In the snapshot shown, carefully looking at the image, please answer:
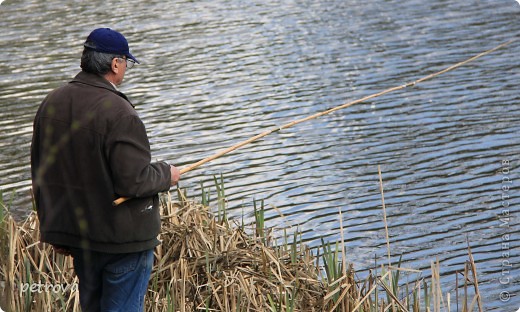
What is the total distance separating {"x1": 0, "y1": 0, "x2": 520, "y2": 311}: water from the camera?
819cm

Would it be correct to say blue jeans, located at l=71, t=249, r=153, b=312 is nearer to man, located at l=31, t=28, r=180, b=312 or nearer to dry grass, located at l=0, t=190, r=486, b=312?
man, located at l=31, t=28, r=180, b=312

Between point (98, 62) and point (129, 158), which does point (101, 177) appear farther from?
point (98, 62)

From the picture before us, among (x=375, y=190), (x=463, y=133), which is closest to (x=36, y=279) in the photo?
(x=375, y=190)

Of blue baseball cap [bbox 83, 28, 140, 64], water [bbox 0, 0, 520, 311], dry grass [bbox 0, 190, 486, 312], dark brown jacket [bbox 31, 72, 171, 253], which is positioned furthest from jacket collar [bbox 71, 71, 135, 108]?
water [bbox 0, 0, 520, 311]

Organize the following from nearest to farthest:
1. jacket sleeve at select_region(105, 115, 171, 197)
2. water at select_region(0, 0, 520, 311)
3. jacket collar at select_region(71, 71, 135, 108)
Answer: jacket sleeve at select_region(105, 115, 171, 197) → jacket collar at select_region(71, 71, 135, 108) → water at select_region(0, 0, 520, 311)

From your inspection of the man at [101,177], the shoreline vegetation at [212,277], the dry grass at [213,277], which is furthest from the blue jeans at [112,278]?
the shoreline vegetation at [212,277]

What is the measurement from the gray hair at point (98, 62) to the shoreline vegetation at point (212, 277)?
147cm

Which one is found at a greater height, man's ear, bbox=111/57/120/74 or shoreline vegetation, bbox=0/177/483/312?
man's ear, bbox=111/57/120/74

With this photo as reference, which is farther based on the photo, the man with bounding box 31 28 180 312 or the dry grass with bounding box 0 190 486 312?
the dry grass with bounding box 0 190 486 312

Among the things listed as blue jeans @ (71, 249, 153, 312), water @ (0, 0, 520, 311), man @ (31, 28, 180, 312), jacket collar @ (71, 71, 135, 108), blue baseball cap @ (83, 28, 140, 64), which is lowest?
water @ (0, 0, 520, 311)

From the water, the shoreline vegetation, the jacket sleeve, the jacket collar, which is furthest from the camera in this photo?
the water

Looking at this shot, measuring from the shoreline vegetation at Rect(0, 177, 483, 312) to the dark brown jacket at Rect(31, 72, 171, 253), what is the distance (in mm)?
1036

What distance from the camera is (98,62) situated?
421cm

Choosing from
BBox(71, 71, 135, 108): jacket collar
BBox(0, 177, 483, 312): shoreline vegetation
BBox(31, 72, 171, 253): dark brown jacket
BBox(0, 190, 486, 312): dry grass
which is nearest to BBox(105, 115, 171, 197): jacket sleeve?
BBox(31, 72, 171, 253): dark brown jacket
